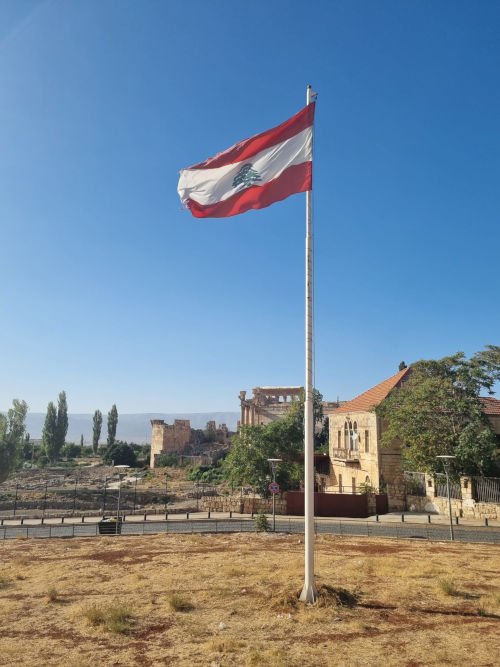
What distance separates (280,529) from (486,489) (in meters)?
14.0

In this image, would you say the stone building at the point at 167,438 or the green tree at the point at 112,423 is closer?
the stone building at the point at 167,438

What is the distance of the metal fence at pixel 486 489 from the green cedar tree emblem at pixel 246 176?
27122 millimetres

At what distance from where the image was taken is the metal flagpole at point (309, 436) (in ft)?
38.9

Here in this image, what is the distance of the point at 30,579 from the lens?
52.8 feet

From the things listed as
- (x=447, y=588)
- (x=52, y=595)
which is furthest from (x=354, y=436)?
(x=52, y=595)

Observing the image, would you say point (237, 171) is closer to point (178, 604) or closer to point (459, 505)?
point (178, 604)

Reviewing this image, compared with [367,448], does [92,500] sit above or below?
below

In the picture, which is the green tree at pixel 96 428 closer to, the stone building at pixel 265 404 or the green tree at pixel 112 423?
the green tree at pixel 112 423

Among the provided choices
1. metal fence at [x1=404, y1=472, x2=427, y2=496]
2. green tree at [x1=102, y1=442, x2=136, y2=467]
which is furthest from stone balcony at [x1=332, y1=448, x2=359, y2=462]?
green tree at [x1=102, y1=442, x2=136, y2=467]

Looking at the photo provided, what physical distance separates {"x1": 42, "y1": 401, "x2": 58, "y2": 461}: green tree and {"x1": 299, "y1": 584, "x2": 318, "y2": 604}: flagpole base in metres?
96.5

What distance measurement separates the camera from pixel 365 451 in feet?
133

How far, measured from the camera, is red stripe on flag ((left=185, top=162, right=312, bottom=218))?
1236cm

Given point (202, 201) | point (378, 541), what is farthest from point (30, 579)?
point (378, 541)

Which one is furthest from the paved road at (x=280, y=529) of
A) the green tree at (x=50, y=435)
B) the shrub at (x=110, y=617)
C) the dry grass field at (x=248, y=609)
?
the green tree at (x=50, y=435)
